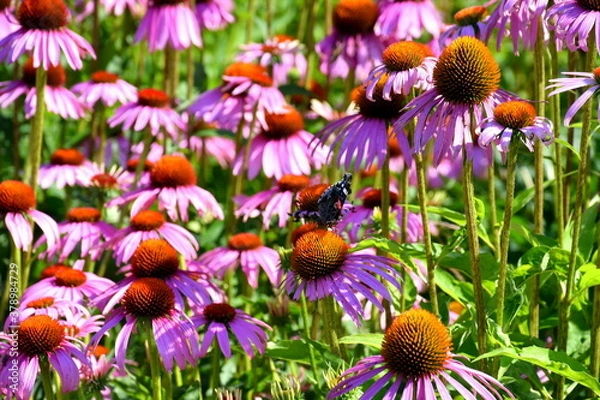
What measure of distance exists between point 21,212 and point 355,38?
1460 millimetres

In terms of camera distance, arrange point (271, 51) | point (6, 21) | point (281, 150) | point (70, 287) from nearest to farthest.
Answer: point (70, 287), point (6, 21), point (281, 150), point (271, 51)

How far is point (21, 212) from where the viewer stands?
8.27 feet

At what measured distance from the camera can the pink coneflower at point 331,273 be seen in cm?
189

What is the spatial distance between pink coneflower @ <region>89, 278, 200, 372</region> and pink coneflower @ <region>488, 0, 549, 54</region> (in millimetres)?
973

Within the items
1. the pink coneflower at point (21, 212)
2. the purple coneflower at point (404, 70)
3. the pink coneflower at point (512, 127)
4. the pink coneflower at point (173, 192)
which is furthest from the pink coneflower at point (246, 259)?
the pink coneflower at point (512, 127)

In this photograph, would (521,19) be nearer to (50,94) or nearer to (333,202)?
(333,202)

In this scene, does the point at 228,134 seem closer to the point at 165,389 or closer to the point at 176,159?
the point at 176,159

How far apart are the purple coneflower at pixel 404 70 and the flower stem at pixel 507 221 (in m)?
0.29

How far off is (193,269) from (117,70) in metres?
1.88

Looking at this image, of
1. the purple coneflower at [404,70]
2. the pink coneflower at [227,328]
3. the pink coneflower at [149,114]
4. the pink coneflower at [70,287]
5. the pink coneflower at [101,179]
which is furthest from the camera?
the pink coneflower at [149,114]

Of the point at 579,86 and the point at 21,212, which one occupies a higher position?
the point at 579,86

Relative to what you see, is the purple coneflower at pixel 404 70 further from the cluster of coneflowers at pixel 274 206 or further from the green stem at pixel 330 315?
the green stem at pixel 330 315

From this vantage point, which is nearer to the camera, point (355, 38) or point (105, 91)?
point (105, 91)

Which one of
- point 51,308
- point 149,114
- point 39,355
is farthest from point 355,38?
point 39,355
